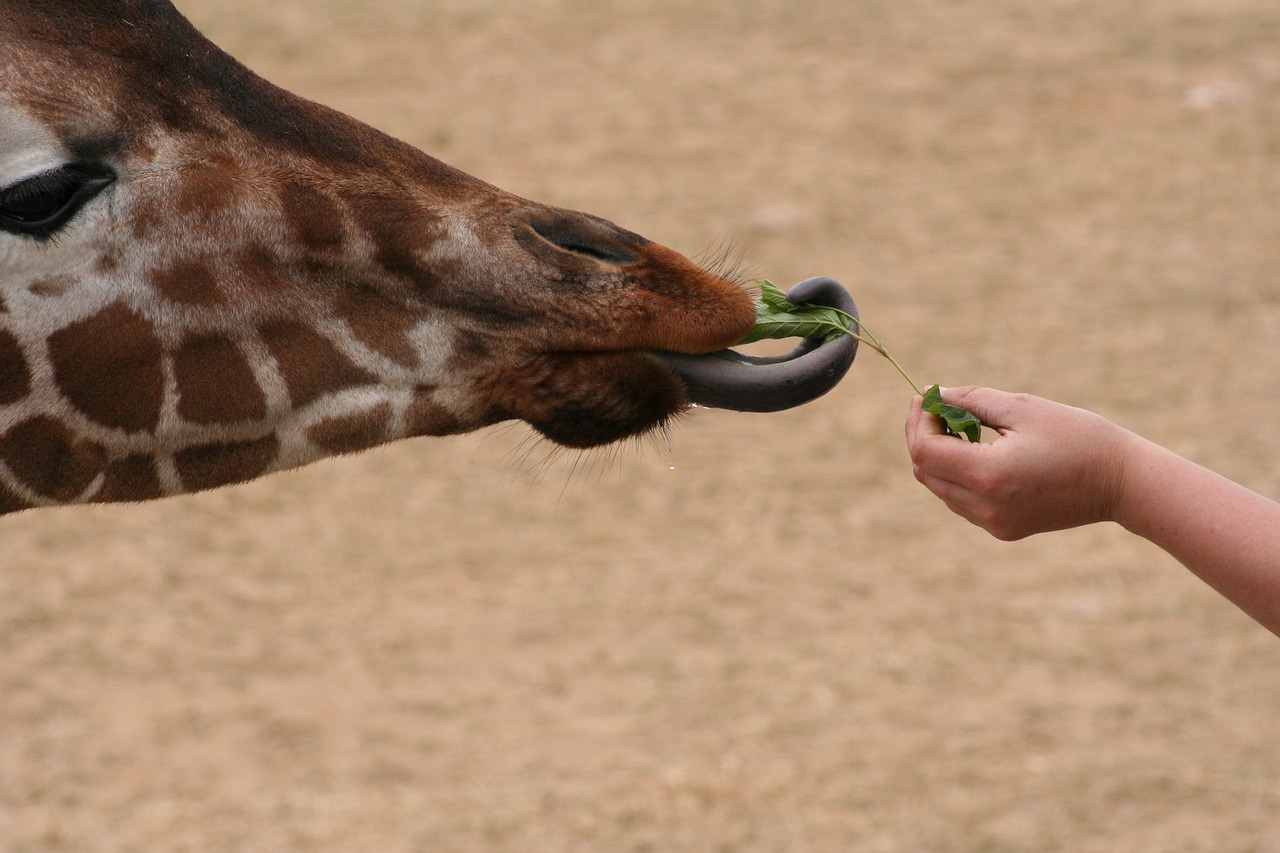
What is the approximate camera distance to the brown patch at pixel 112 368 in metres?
2.00

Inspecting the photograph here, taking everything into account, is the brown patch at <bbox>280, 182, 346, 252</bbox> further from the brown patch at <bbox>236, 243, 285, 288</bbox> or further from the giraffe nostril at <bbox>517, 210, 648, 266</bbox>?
the giraffe nostril at <bbox>517, 210, 648, 266</bbox>

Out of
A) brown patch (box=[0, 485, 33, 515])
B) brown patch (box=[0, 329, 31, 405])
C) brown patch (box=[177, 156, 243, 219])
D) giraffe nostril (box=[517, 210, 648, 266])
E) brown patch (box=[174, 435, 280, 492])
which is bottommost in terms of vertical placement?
brown patch (box=[0, 485, 33, 515])

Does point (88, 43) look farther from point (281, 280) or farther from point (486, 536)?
point (486, 536)

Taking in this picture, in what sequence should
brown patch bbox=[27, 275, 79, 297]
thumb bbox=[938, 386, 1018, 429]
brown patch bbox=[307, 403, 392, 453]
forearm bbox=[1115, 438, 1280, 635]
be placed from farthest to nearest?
brown patch bbox=[307, 403, 392, 453]
thumb bbox=[938, 386, 1018, 429]
brown patch bbox=[27, 275, 79, 297]
forearm bbox=[1115, 438, 1280, 635]

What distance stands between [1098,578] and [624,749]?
1819 millimetres

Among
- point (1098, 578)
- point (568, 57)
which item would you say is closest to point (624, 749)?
point (1098, 578)

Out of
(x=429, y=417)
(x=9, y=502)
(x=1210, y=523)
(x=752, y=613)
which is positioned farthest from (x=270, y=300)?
(x=752, y=613)

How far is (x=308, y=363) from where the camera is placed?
2121 mm

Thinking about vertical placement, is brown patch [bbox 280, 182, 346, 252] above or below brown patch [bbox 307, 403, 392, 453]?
above

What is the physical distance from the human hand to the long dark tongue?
0.17m

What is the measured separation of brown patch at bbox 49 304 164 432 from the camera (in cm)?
200

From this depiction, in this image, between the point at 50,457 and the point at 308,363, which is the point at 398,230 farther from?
the point at 50,457

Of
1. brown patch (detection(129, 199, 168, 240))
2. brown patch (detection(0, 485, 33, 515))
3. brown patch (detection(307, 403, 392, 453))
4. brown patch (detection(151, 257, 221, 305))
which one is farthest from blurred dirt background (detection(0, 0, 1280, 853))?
brown patch (detection(0, 485, 33, 515))

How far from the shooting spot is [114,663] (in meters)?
4.57
